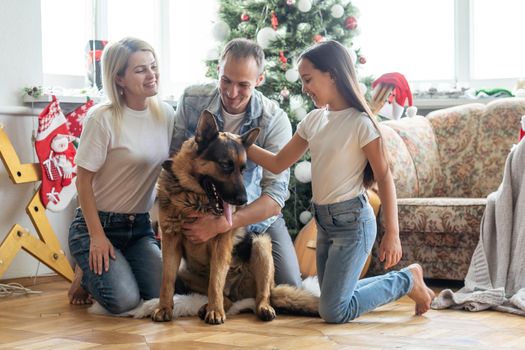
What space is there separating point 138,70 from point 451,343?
64.2 inches

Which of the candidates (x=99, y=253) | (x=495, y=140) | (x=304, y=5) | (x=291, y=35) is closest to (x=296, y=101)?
(x=291, y=35)

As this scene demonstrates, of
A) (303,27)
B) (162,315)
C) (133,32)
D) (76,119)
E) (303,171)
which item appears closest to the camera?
(162,315)

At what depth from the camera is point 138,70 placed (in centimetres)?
334

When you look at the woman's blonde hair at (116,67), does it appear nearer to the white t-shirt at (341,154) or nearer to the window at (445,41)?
the white t-shirt at (341,154)

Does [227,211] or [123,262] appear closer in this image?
[227,211]

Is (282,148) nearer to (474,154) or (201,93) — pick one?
(201,93)

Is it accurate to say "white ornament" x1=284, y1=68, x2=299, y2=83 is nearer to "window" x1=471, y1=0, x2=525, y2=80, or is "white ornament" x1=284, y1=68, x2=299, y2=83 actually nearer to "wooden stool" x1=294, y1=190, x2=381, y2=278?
"wooden stool" x1=294, y1=190, x2=381, y2=278

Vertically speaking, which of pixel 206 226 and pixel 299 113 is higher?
pixel 299 113

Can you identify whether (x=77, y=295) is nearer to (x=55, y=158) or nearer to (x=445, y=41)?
(x=55, y=158)

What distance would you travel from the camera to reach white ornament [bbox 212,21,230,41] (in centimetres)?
503

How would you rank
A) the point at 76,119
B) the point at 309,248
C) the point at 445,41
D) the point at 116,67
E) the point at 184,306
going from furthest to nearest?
the point at 445,41
the point at 76,119
the point at 309,248
the point at 116,67
the point at 184,306

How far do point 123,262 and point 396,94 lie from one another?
85.4 inches

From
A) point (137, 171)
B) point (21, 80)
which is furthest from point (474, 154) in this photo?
point (21, 80)

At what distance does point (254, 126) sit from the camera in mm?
3383
